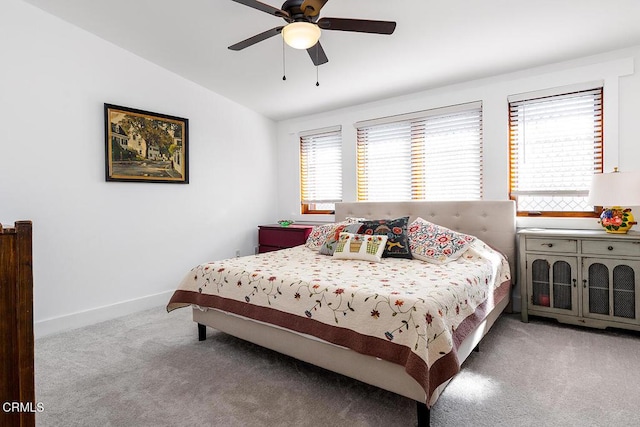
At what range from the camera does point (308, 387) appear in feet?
6.69

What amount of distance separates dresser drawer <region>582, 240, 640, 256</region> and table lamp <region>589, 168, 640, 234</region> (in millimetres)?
209

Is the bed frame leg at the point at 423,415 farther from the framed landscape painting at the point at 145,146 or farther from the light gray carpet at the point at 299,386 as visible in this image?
the framed landscape painting at the point at 145,146

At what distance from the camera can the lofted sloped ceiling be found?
98.7 inches

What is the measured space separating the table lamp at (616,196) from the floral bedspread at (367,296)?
0.88m

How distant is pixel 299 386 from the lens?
205cm

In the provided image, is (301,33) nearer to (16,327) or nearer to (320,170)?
(16,327)

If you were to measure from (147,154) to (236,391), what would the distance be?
8.97ft

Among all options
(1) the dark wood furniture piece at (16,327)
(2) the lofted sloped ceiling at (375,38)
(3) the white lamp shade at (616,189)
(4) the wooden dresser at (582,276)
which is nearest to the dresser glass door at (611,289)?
(4) the wooden dresser at (582,276)

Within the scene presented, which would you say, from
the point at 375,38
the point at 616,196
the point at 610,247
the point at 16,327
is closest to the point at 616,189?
the point at 616,196

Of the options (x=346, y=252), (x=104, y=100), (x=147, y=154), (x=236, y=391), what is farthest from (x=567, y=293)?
(x=104, y=100)

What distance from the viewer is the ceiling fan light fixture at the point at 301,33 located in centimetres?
198

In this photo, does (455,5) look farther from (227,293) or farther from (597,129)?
(227,293)

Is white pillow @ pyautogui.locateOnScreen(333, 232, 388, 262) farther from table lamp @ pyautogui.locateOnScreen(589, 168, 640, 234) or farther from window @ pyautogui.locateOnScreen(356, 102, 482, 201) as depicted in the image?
table lamp @ pyautogui.locateOnScreen(589, 168, 640, 234)

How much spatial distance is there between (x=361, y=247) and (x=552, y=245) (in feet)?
5.44
